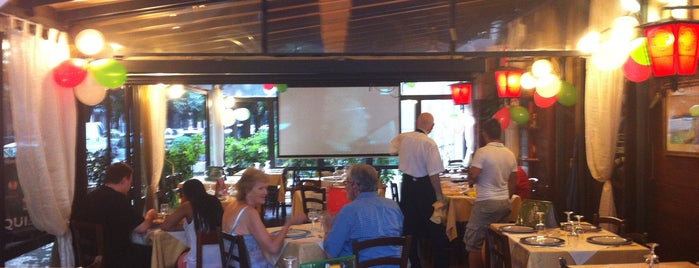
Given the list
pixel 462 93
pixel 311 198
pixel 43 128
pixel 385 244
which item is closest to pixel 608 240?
pixel 385 244

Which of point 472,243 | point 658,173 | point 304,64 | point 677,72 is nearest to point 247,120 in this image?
point 304,64

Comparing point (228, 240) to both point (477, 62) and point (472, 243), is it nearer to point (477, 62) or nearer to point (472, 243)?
point (472, 243)

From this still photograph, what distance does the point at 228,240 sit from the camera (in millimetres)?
4312

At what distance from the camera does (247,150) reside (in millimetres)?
14484

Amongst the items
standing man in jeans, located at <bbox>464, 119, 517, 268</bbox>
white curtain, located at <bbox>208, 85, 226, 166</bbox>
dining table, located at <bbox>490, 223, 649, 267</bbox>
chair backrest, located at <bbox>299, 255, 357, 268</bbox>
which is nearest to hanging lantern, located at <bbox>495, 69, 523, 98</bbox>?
standing man in jeans, located at <bbox>464, 119, 517, 268</bbox>

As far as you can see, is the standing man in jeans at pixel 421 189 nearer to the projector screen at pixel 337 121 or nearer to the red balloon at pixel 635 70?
the red balloon at pixel 635 70

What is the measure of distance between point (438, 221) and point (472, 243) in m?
0.42

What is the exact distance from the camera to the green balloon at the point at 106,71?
499cm

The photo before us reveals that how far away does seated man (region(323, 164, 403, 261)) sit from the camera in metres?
4.07

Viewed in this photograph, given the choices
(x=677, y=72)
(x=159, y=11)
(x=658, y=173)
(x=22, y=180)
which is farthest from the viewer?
(x=658, y=173)

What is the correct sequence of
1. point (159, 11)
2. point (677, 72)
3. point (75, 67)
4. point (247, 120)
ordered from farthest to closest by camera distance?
point (247, 120) < point (159, 11) < point (75, 67) < point (677, 72)

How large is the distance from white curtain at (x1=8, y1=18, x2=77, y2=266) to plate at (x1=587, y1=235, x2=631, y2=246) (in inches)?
155

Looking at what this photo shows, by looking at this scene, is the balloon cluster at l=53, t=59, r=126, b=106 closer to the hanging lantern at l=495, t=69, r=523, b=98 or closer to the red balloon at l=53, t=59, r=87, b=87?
the red balloon at l=53, t=59, r=87, b=87

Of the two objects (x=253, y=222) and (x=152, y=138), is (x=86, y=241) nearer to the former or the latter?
(x=253, y=222)
